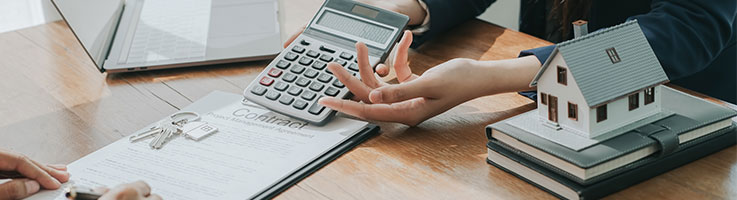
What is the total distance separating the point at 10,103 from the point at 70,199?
0.43 metres

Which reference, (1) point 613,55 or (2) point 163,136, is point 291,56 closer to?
(2) point 163,136

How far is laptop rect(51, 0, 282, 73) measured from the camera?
1.10 m

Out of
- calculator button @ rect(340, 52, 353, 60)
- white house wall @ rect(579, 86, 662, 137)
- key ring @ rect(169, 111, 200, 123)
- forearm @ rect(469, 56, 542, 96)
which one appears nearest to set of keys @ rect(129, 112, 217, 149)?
key ring @ rect(169, 111, 200, 123)

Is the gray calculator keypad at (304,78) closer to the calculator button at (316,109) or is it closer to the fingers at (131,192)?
→ the calculator button at (316,109)

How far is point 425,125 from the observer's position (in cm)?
90

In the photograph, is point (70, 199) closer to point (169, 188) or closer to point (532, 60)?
point (169, 188)

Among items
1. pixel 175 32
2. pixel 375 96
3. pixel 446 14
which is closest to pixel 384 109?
pixel 375 96

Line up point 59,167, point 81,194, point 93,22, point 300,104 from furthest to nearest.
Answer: point 93,22, point 300,104, point 59,167, point 81,194

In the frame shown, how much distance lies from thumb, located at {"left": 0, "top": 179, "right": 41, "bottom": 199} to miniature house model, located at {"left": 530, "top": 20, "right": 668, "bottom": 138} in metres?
0.57

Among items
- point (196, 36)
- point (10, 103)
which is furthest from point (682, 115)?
point (10, 103)

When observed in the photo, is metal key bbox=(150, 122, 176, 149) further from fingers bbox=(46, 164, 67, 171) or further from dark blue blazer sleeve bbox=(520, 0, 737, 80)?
dark blue blazer sleeve bbox=(520, 0, 737, 80)

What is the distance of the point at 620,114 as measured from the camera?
28.3 inches

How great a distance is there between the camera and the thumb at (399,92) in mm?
848

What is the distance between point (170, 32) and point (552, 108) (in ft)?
2.30
